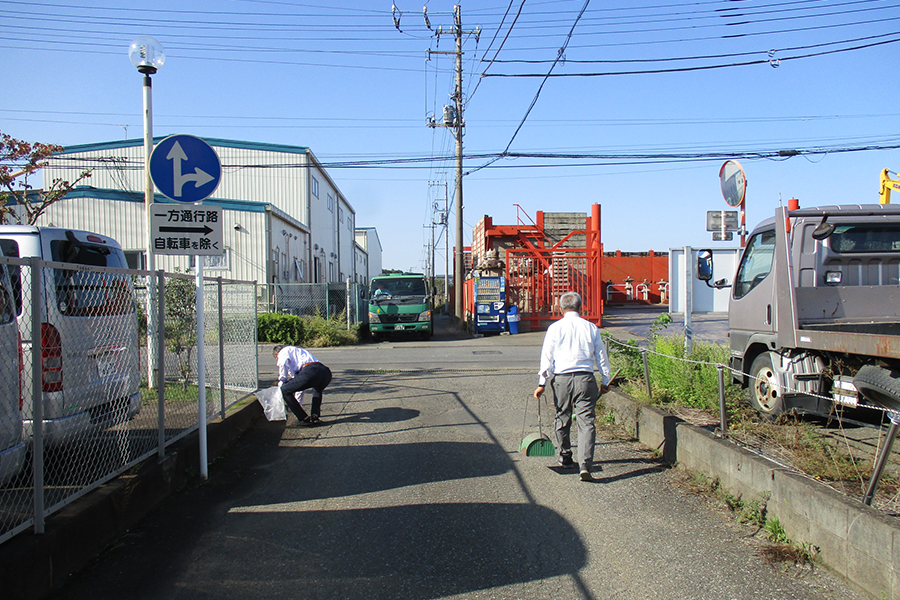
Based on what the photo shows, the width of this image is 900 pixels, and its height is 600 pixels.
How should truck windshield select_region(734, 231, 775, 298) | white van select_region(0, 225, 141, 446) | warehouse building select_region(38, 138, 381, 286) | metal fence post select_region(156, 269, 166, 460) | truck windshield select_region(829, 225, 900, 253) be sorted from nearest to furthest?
white van select_region(0, 225, 141, 446), metal fence post select_region(156, 269, 166, 460), truck windshield select_region(829, 225, 900, 253), truck windshield select_region(734, 231, 775, 298), warehouse building select_region(38, 138, 381, 286)

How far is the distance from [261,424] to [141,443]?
2.64 meters

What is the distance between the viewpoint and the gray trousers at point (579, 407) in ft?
18.4

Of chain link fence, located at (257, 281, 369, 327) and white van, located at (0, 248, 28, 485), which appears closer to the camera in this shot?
white van, located at (0, 248, 28, 485)

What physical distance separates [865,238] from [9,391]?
776cm

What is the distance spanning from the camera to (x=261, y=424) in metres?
7.96

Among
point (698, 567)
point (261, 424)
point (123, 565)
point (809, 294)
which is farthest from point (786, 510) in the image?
point (261, 424)

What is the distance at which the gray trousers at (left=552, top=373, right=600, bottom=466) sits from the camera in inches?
221

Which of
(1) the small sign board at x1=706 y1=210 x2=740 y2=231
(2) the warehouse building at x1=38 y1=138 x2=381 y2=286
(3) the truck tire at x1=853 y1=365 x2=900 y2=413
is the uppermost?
(2) the warehouse building at x1=38 y1=138 x2=381 y2=286

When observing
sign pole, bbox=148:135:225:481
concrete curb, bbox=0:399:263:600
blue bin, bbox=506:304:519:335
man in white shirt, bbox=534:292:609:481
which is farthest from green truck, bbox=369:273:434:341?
sign pole, bbox=148:135:225:481

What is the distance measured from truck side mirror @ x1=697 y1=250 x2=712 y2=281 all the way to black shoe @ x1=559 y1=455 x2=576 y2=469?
3402 millimetres

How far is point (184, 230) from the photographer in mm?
5590

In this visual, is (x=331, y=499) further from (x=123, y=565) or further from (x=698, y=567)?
(x=698, y=567)

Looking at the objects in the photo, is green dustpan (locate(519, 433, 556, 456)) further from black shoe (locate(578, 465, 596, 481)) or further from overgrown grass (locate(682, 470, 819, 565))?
overgrown grass (locate(682, 470, 819, 565))

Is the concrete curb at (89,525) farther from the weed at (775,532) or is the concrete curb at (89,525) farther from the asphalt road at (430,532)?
the weed at (775,532)
